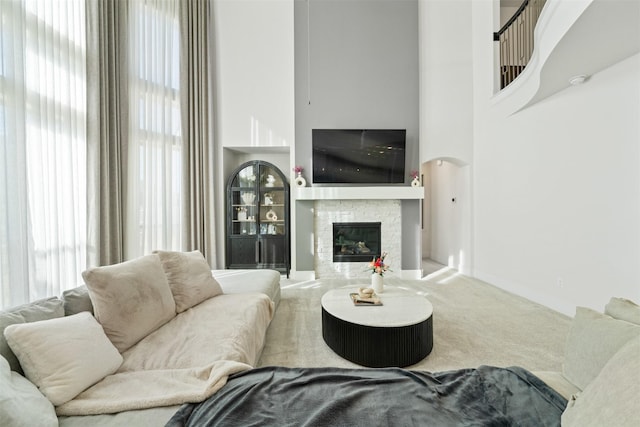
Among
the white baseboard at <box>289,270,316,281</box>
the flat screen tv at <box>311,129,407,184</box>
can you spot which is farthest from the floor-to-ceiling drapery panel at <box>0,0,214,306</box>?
the flat screen tv at <box>311,129,407,184</box>

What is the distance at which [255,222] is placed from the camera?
4.83m

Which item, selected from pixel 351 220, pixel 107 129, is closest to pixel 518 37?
pixel 351 220

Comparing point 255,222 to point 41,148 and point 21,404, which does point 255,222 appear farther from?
point 21,404

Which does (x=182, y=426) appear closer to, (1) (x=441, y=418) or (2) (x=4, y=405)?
(2) (x=4, y=405)

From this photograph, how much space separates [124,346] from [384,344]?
1.74m

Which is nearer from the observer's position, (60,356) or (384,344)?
(60,356)

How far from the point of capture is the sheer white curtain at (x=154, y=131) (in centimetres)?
328

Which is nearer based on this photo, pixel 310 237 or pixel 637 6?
pixel 637 6

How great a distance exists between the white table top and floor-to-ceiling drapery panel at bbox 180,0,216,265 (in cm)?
260

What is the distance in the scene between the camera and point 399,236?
189 inches

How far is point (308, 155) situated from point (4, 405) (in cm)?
423

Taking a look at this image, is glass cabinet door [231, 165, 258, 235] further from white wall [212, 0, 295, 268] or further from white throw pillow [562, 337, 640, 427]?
white throw pillow [562, 337, 640, 427]

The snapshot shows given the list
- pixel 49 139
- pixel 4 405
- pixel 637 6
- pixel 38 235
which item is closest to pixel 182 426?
pixel 4 405

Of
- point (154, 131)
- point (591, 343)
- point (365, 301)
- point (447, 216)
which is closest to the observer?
point (591, 343)
